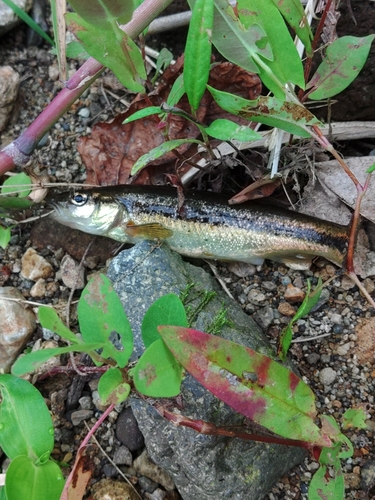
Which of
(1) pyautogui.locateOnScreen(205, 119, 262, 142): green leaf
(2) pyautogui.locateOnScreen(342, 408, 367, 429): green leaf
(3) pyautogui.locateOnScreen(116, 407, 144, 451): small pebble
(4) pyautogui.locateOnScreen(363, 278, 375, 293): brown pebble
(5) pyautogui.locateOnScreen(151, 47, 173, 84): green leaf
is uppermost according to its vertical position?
(5) pyautogui.locateOnScreen(151, 47, 173, 84): green leaf

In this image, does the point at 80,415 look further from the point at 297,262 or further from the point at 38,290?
the point at 297,262

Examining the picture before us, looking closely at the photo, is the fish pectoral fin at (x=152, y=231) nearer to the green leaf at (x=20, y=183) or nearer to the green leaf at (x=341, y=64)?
the green leaf at (x=20, y=183)

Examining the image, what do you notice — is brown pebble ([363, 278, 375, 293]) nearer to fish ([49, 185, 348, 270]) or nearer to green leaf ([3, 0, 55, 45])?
fish ([49, 185, 348, 270])

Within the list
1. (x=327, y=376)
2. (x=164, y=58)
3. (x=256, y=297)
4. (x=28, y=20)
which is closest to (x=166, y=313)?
(x=256, y=297)

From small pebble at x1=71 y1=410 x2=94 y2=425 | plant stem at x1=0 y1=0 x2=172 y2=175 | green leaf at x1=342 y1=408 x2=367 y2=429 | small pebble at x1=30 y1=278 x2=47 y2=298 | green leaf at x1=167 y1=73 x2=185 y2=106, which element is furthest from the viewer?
small pebble at x1=30 y1=278 x2=47 y2=298

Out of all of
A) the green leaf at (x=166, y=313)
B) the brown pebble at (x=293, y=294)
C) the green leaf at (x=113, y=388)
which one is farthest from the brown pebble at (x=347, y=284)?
the green leaf at (x=113, y=388)

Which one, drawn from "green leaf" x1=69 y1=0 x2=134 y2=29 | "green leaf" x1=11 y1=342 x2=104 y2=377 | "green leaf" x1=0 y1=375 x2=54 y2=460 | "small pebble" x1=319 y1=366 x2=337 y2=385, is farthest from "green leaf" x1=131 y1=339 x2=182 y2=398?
"green leaf" x1=69 y1=0 x2=134 y2=29
